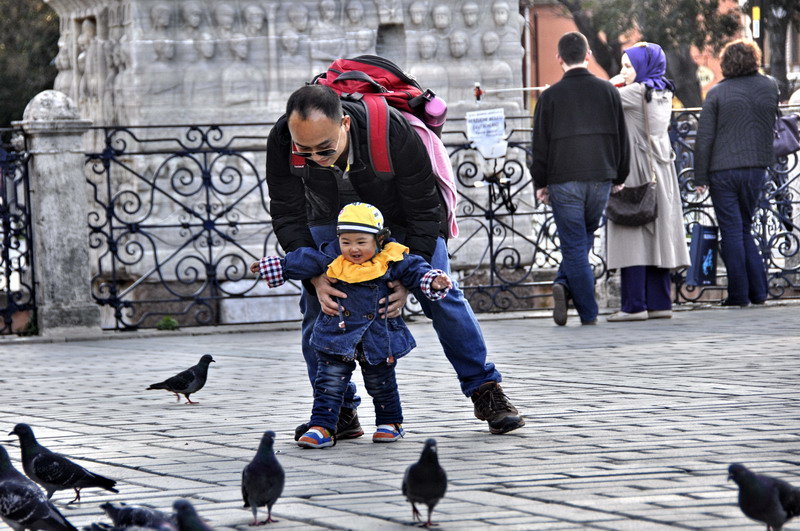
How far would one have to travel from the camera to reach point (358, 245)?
19.7ft

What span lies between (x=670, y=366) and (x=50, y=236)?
5579 millimetres

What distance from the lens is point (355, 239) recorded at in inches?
236

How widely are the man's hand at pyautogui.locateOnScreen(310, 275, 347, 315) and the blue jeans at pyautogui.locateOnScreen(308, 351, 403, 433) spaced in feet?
0.69

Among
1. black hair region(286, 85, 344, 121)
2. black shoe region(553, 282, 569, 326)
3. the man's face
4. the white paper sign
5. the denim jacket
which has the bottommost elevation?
black shoe region(553, 282, 569, 326)

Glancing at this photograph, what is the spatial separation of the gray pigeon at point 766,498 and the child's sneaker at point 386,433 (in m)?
2.32

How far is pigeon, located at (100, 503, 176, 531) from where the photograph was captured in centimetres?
397

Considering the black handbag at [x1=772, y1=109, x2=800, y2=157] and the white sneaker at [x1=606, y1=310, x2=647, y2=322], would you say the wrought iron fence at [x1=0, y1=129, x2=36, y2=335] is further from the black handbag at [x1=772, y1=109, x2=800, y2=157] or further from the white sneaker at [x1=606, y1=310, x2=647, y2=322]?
the black handbag at [x1=772, y1=109, x2=800, y2=157]

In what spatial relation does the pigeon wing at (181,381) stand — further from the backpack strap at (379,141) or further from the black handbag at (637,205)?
the black handbag at (637,205)

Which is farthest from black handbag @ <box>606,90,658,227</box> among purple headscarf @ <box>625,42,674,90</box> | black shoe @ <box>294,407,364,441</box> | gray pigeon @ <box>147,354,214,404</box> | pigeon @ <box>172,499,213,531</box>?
pigeon @ <box>172,499,213,531</box>

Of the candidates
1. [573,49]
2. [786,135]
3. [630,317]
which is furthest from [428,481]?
[786,135]

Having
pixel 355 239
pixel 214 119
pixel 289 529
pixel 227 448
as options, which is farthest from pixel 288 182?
pixel 214 119

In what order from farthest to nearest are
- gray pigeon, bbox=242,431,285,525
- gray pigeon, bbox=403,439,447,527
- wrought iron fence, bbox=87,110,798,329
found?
wrought iron fence, bbox=87,110,798,329
gray pigeon, bbox=242,431,285,525
gray pigeon, bbox=403,439,447,527

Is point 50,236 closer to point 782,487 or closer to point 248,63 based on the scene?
point 248,63

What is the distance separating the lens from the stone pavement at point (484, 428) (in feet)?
16.0
